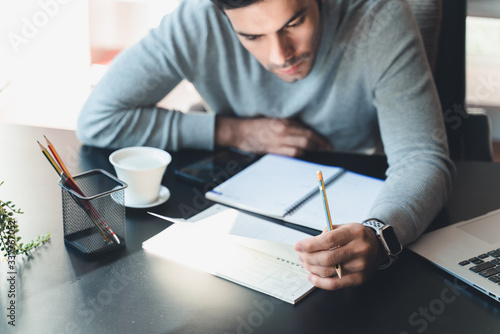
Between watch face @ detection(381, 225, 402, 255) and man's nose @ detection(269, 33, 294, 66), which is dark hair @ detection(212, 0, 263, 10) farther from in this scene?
watch face @ detection(381, 225, 402, 255)

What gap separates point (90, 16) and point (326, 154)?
1.92m

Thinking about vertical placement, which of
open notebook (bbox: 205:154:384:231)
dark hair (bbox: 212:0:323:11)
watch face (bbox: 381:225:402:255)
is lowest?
open notebook (bbox: 205:154:384:231)

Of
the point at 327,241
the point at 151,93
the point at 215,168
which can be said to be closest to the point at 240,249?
the point at 327,241

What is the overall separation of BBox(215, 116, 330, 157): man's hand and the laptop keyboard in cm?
55

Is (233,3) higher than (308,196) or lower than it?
higher

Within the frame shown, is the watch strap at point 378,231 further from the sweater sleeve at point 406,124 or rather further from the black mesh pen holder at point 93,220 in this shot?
the black mesh pen holder at point 93,220

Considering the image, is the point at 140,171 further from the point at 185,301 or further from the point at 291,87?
the point at 291,87

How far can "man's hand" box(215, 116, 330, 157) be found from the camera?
143 centimetres

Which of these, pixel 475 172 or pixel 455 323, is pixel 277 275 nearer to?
pixel 455 323

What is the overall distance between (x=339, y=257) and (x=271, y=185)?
364mm

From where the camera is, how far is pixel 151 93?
146 cm

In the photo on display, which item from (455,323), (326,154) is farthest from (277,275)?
(326,154)

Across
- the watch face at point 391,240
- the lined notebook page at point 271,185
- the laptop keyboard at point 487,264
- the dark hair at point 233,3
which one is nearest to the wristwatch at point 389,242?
the watch face at point 391,240

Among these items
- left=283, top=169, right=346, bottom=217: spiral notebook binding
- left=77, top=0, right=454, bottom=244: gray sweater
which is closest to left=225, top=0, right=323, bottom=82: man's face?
left=77, top=0, right=454, bottom=244: gray sweater
